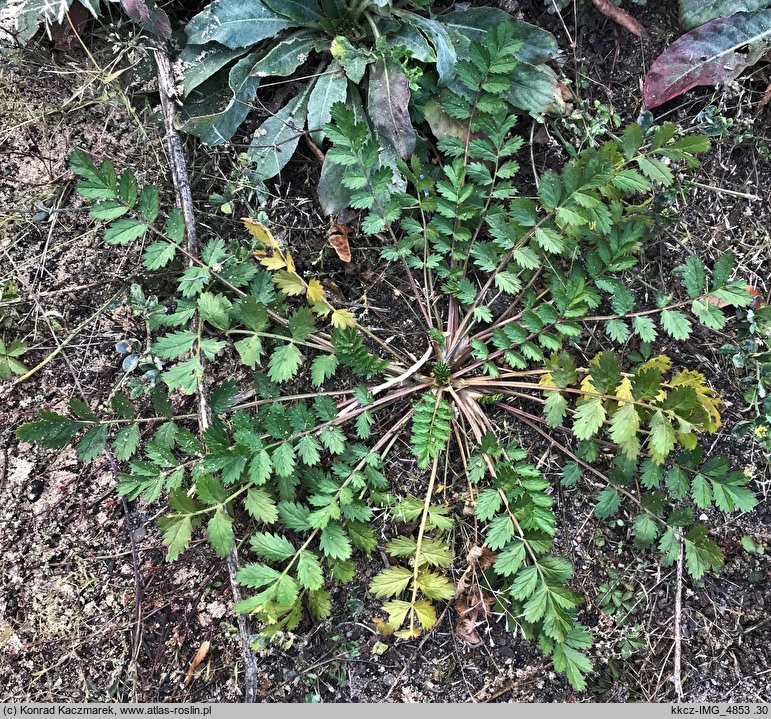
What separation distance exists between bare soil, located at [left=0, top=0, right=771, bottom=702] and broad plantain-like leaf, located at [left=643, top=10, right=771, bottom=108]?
0.12m

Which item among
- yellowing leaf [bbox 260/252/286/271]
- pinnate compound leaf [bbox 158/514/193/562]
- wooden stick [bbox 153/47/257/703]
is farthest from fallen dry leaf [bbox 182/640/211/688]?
yellowing leaf [bbox 260/252/286/271]

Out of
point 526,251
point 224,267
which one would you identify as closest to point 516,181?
point 526,251

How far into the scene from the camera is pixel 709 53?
94.0 inches

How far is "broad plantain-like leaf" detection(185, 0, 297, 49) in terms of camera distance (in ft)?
7.04

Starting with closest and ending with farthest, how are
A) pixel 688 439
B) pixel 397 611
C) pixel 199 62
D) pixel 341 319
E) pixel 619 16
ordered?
pixel 688 439, pixel 397 611, pixel 341 319, pixel 199 62, pixel 619 16

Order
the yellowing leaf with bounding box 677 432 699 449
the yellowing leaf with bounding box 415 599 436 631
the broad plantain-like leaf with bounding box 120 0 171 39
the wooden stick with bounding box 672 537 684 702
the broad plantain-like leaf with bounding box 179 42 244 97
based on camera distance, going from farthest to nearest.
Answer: the wooden stick with bounding box 672 537 684 702, the broad plantain-like leaf with bounding box 179 42 244 97, the broad plantain-like leaf with bounding box 120 0 171 39, the yellowing leaf with bounding box 415 599 436 631, the yellowing leaf with bounding box 677 432 699 449

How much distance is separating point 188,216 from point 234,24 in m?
0.74

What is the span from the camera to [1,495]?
7.49ft

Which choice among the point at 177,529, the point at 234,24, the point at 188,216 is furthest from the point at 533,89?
the point at 177,529

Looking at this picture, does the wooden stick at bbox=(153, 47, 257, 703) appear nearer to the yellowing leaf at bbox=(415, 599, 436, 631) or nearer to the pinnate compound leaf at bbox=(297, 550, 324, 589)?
the pinnate compound leaf at bbox=(297, 550, 324, 589)

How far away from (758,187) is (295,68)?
2.03 metres

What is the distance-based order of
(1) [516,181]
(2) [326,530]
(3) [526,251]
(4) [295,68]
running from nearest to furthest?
1. (2) [326,530]
2. (3) [526,251]
3. (4) [295,68]
4. (1) [516,181]

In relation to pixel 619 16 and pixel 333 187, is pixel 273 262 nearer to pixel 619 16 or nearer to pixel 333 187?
pixel 333 187

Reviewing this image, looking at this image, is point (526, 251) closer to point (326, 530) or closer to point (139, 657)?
point (326, 530)
